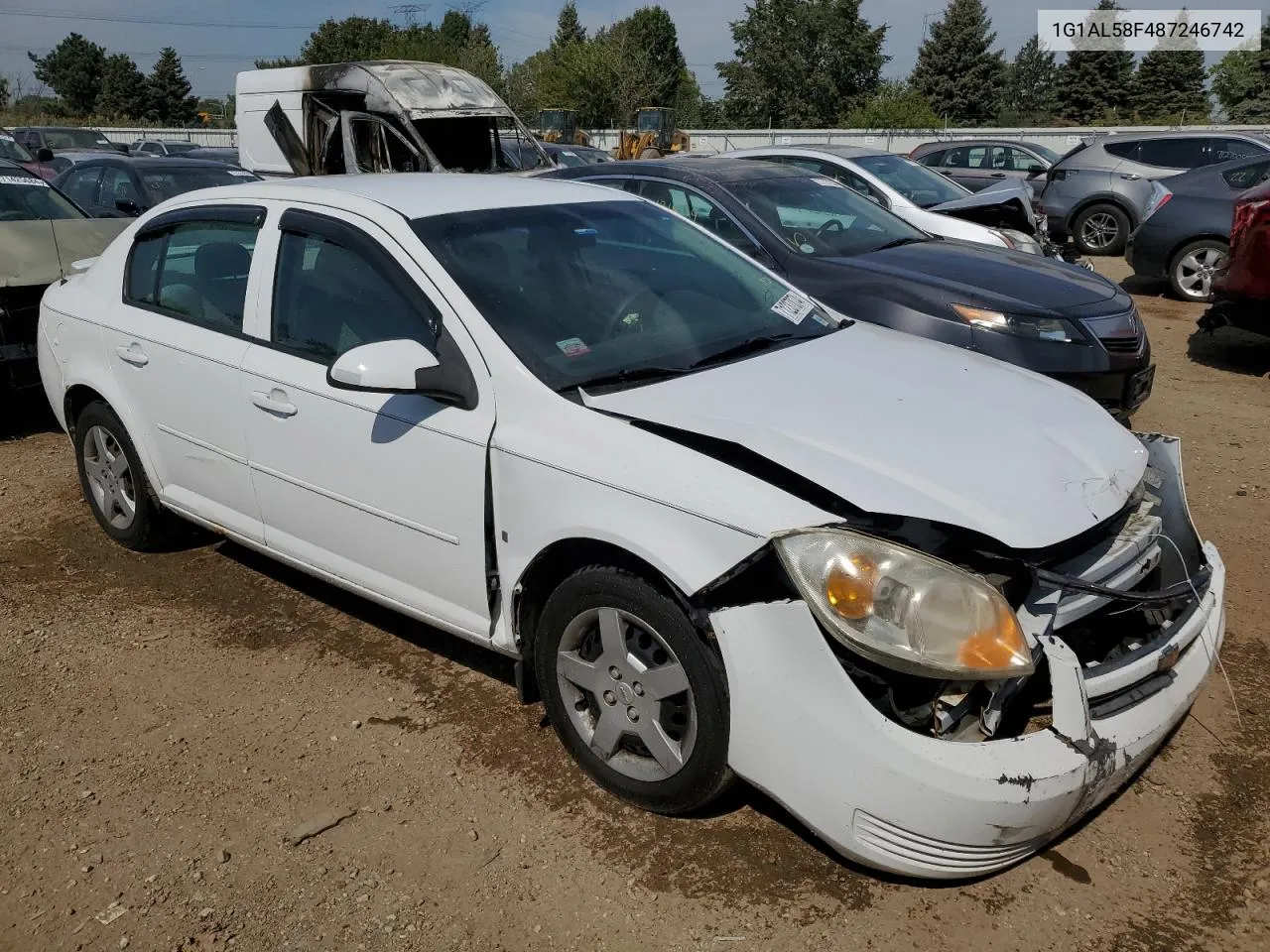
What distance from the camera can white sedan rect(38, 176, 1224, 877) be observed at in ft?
7.82

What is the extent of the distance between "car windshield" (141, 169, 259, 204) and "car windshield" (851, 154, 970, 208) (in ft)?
20.5

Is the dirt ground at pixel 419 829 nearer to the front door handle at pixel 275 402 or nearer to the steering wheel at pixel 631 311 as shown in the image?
the front door handle at pixel 275 402

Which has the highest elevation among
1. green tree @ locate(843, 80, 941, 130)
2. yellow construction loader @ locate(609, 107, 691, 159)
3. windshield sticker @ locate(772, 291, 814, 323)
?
green tree @ locate(843, 80, 941, 130)

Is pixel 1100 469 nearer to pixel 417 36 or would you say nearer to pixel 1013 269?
pixel 1013 269

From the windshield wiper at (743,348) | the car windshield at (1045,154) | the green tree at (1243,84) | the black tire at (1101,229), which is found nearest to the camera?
the windshield wiper at (743,348)

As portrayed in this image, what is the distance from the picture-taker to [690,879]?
267 centimetres

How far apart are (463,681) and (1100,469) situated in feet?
7.16

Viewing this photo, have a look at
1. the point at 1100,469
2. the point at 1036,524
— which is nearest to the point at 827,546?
the point at 1036,524

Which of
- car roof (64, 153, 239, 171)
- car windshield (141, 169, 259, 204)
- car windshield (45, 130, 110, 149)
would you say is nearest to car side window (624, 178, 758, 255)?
car windshield (141, 169, 259, 204)

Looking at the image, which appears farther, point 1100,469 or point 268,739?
point 268,739

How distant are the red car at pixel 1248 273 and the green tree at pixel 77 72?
85.0 metres

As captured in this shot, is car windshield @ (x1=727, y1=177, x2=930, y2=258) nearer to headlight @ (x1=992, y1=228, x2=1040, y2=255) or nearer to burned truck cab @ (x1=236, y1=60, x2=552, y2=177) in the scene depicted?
headlight @ (x1=992, y1=228, x2=1040, y2=255)

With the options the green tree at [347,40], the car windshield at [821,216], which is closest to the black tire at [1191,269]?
the car windshield at [821,216]

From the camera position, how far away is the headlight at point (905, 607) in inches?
92.0
